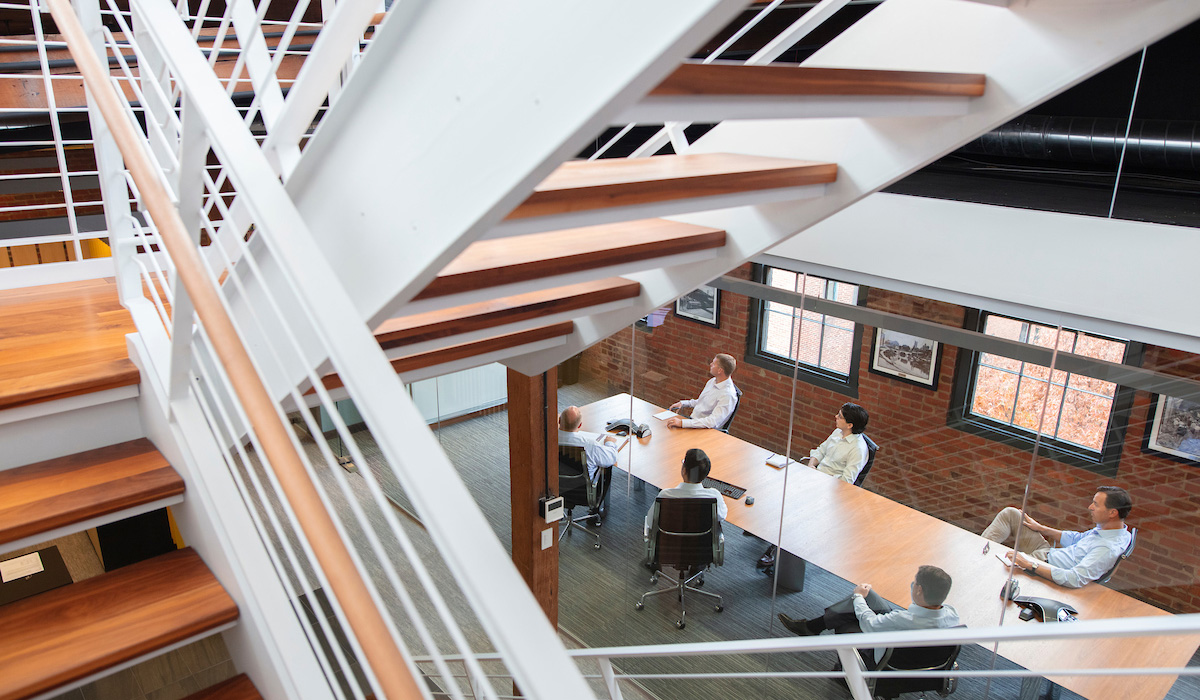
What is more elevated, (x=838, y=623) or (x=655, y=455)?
(x=655, y=455)

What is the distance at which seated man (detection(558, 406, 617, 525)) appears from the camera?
4538mm

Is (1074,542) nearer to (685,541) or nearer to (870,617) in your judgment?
(870,617)

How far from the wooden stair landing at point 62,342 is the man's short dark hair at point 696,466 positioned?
2.76 metres

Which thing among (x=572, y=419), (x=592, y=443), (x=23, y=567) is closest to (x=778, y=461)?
(x=592, y=443)

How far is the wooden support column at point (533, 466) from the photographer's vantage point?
4.11m

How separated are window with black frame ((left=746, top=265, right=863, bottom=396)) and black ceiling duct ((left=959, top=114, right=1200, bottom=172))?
822 millimetres

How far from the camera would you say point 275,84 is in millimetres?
1262

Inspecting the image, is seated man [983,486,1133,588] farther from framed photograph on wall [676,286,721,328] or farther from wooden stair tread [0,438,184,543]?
wooden stair tread [0,438,184,543]

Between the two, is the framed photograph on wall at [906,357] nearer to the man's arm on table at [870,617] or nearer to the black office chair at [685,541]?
the man's arm on table at [870,617]

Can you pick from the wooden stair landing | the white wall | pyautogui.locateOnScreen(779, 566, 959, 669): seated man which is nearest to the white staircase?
the wooden stair landing

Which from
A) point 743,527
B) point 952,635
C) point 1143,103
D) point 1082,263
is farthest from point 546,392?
point 952,635

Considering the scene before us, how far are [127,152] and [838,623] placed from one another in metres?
3.42

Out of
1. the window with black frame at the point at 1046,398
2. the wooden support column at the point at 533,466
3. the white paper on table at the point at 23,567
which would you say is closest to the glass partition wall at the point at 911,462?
the window with black frame at the point at 1046,398

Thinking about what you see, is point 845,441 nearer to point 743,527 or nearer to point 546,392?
point 743,527
